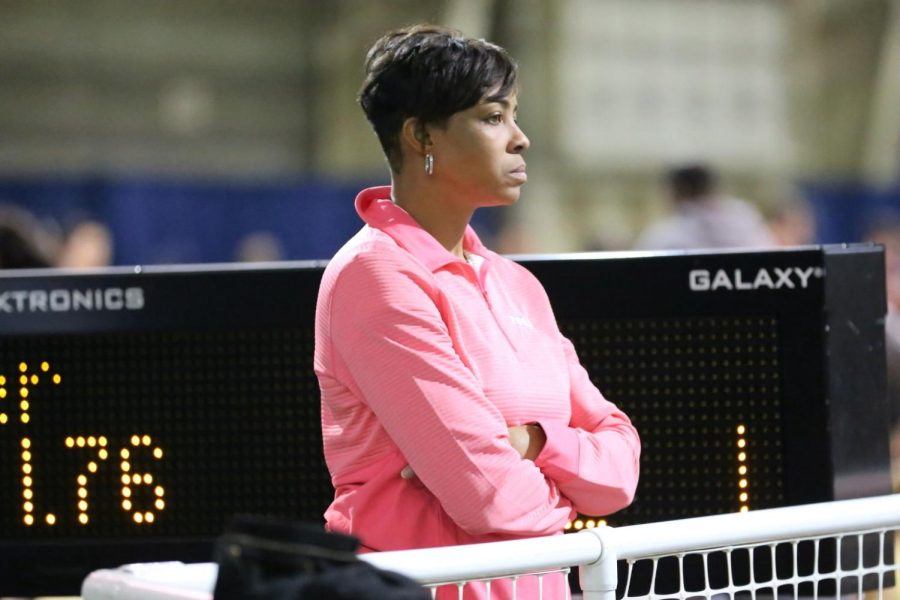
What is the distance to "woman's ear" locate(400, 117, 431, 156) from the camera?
199 centimetres

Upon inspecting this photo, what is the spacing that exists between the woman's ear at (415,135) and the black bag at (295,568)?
82 cm

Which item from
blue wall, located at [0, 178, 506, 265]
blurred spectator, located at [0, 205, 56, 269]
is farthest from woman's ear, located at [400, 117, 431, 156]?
blue wall, located at [0, 178, 506, 265]

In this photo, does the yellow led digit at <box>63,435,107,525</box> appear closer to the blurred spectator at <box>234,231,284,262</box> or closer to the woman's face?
the woman's face

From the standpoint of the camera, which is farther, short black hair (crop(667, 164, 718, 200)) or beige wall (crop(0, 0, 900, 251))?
beige wall (crop(0, 0, 900, 251))

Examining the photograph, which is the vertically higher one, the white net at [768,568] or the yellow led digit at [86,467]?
the yellow led digit at [86,467]

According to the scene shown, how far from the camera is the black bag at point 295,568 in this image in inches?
49.1

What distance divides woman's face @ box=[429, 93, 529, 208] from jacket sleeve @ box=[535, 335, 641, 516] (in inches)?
11.4

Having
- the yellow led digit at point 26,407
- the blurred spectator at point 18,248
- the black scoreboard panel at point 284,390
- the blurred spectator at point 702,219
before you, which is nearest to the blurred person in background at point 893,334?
the blurred spectator at point 702,219

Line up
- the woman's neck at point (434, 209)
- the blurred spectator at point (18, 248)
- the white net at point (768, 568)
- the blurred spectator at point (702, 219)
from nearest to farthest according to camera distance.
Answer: the woman's neck at point (434, 209), the white net at point (768, 568), the blurred spectator at point (18, 248), the blurred spectator at point (702, 219)

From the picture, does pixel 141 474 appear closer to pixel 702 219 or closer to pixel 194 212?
pixel 702 219

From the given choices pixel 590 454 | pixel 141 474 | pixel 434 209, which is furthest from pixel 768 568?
pixel 141 474

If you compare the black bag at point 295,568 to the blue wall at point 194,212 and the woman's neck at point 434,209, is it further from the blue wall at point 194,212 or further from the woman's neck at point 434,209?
the blue wall at point 194,212

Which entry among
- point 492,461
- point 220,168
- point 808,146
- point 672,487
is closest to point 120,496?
point 672,487

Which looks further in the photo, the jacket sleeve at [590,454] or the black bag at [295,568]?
the jacket sleeve at [590,454]
